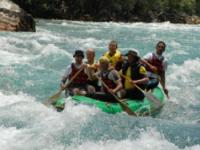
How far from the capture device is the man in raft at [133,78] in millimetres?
8734

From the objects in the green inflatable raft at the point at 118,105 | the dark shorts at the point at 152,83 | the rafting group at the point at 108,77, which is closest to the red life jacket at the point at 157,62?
the dark shorts at the point at 152,83

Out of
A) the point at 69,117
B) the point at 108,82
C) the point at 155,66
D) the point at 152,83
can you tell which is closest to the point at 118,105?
the point at 108,82

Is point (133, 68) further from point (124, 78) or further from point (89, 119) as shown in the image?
point (89, 119)

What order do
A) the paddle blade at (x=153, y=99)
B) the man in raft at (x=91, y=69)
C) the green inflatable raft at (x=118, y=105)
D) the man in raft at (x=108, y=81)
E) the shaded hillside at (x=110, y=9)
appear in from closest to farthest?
the green inflatable raft at (x=118, y=105)
the man in raft at (x=108, y=81)
the man in raft at (x=91, y=69)
the paddle blade at (x=153, y=99)
the shaded hillside at (x=110, y=9)

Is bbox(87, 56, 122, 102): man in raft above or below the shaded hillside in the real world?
above

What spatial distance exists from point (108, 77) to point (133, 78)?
0.61 metres

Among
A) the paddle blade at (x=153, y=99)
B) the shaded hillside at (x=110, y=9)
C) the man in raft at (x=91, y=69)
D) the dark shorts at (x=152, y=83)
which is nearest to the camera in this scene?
the man in raft at (x=91, y=69)

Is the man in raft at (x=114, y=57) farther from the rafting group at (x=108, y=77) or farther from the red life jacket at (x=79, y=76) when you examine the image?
the red life jacket at (x=79, y=76)

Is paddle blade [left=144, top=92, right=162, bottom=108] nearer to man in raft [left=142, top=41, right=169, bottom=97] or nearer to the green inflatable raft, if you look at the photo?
the green inflatable raft

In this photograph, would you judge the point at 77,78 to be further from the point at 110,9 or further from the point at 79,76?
the point at 110,9

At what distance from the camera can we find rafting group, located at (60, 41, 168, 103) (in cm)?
842

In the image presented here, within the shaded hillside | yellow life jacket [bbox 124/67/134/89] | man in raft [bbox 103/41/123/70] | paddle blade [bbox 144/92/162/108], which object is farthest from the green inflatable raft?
the shaded hillside

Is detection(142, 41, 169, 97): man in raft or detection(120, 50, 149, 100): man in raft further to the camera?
detection(142, 41, 169, 97): man in raft

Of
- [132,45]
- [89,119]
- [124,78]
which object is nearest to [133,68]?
[124,78]
